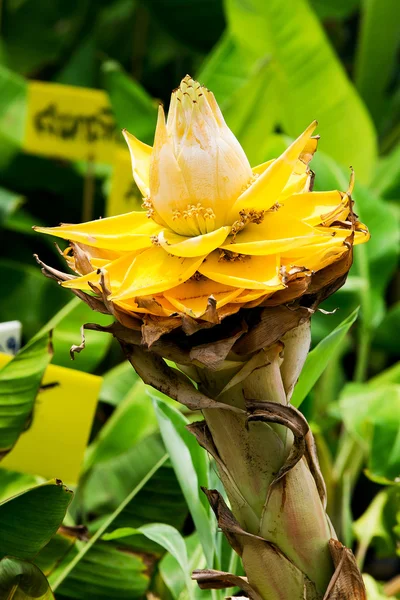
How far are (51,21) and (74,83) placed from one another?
8.8 inches

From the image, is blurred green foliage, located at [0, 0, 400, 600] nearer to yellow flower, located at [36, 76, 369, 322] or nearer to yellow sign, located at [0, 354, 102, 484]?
yellow sign, located at [0, 354, 102, 484]

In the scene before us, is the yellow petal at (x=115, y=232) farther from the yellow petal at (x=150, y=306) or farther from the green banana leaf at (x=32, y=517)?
the green banana leaf at (x=32, y=517)

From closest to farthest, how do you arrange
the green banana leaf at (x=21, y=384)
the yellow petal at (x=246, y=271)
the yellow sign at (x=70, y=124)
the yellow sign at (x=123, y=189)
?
the yellow petal at (x=246, y=271) → the green banana leaf at (x=21, y=384) → the yellow sign at (x=123, y=189) → the yellow sign at (x=70, y=124)

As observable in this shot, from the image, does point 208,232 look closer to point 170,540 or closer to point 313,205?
point 313,205

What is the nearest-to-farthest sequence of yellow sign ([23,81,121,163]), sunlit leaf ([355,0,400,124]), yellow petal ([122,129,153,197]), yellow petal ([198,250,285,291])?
yellow petal ([198,250,285,291]) → yellow petal ([122,129,153,197]) → yellow sign ([23,81,121,163]) → sunlit leaf ([355,0,400,124])

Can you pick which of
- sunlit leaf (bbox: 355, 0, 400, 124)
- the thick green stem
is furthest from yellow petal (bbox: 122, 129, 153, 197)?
sunlit leaf (bbox: 355, 0, 400, 124)

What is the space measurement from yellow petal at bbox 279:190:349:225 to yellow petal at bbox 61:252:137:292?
9cm

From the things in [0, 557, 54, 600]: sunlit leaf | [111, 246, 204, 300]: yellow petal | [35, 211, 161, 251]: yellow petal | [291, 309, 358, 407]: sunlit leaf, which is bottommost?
[0, 557, 54, 600]: sunlit leaf

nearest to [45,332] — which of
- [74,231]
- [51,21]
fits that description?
[74,231]

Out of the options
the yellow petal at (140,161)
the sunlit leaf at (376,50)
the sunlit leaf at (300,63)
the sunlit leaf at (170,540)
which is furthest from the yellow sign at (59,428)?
the sunlit leaf at (376,50)

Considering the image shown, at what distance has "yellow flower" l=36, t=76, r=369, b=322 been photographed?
37 cm

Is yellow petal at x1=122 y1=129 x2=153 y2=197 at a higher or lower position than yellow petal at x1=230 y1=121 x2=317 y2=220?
lower

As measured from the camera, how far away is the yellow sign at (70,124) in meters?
1.25

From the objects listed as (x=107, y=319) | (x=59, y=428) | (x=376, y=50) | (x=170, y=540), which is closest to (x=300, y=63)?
(x=376, y=50)
